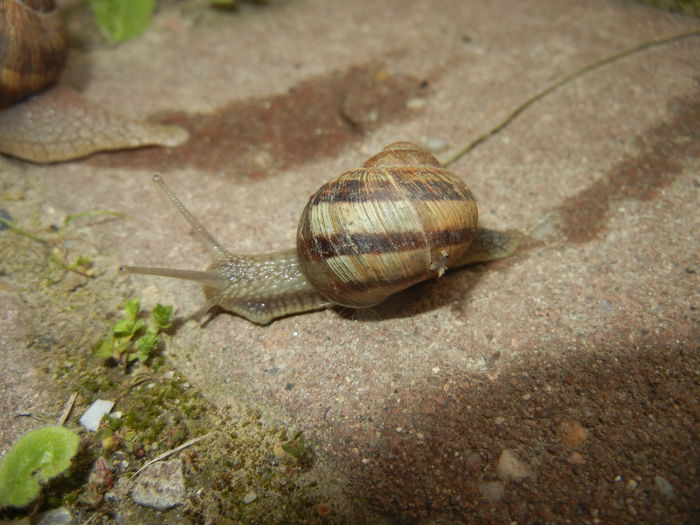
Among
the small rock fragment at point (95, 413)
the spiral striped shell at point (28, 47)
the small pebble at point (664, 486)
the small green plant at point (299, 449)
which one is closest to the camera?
the small pebble at point (664, 486)

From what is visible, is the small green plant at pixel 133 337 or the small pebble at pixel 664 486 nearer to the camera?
the small pebble at pixel 664 486

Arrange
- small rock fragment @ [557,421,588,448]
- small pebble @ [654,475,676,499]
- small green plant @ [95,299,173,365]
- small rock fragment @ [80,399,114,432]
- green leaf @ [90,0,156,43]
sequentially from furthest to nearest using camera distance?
green leaf @ [90,0,156,43] < small green plant @ [95,299,173,365] < small rock fragment @ [80,399,114,432] < small rock fragment @ [557,421,588,448] < small pebble @ [654,475,676,499]

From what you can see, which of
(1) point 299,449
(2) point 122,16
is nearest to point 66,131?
(2) point 122,16

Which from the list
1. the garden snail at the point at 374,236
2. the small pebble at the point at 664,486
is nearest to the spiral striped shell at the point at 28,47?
the garden snail at the point at 374,236

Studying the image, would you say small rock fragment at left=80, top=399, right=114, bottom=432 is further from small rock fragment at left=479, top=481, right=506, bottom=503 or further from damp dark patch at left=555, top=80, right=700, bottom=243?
damp dark patch at left=555, top=80, right=700, bottom=243

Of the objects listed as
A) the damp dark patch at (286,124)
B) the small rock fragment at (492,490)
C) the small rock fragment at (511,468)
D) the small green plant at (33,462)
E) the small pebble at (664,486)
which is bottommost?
the small rock fragment at (492,490)

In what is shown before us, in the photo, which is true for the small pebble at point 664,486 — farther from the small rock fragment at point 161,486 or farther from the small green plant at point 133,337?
the small green plant at point 133,337

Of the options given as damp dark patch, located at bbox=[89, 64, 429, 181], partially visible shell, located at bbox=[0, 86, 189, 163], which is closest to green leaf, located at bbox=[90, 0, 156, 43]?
partially visible shell, located at bbox=[0, 86, 189, 163]

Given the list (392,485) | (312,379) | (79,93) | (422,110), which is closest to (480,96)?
(422,110)
